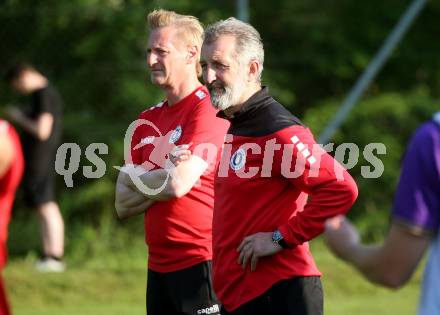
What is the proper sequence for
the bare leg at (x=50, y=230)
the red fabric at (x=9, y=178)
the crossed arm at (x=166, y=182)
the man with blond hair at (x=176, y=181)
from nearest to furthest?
the red fabric at (x=9, y=178)
the crossed arm at (x=166, y=182)
the man with blond hair at (x=176, y=181)
the bare leg at (x=50, y=230)

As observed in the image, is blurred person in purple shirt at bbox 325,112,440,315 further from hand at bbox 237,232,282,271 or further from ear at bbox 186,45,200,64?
ear at bbox 186,45,200,64

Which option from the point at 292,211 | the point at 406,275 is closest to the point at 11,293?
the point at 292,211

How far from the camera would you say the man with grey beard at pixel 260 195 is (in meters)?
4.45

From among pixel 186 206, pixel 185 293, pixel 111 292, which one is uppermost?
pixel 186 206

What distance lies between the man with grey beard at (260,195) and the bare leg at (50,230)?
564 cm

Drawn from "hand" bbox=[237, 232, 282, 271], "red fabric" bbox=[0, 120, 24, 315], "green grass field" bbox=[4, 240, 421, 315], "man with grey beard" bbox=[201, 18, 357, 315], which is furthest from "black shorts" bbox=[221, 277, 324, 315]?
"green grass field" bbox=[4, 240, 421, 315]

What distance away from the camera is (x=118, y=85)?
12.5 meters

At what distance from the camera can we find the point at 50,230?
33.4 ft

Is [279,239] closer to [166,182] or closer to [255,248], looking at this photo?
[255,248]

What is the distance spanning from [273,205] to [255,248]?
222mm

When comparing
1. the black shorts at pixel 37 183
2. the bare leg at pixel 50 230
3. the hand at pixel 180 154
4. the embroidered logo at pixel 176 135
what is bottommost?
the bare leg at pixel 50 230

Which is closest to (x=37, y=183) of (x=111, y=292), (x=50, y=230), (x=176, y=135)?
(x=50, y=230)

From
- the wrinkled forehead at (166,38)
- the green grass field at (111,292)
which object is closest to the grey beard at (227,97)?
the wrinkled forehead at (166,38)

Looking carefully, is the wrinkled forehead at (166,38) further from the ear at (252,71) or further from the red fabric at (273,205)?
the red fabric at (273,205)
